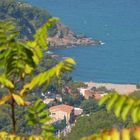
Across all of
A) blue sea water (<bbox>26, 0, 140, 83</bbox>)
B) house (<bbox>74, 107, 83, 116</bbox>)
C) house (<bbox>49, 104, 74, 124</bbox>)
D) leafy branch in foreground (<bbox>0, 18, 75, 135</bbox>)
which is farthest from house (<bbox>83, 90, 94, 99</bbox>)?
leafy branch in foreground (<bbox>0, 18, 75, 135</bbox>)

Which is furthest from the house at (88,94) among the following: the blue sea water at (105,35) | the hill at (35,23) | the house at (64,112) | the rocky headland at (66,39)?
the hill at (35,23)

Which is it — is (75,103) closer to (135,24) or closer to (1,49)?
(135,24)

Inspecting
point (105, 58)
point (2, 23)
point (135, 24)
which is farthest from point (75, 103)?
point (2, 23)

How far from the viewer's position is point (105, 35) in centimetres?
5288

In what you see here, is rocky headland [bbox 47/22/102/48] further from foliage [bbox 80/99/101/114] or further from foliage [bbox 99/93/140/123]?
foliage [bbox 99/93/140/123]

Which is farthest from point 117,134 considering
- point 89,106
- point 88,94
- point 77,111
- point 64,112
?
point 88,94

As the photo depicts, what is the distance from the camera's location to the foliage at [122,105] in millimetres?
1438

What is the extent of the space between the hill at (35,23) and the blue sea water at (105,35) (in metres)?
1.37

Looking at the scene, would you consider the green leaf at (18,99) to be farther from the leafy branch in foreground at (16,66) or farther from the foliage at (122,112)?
the foliage at (122,112)

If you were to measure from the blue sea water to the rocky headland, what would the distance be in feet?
2.57

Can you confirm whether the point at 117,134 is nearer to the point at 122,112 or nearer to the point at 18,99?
the point at 122,112

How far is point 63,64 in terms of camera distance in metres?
1.66

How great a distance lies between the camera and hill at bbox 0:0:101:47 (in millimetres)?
50875

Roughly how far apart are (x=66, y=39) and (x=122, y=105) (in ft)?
166
